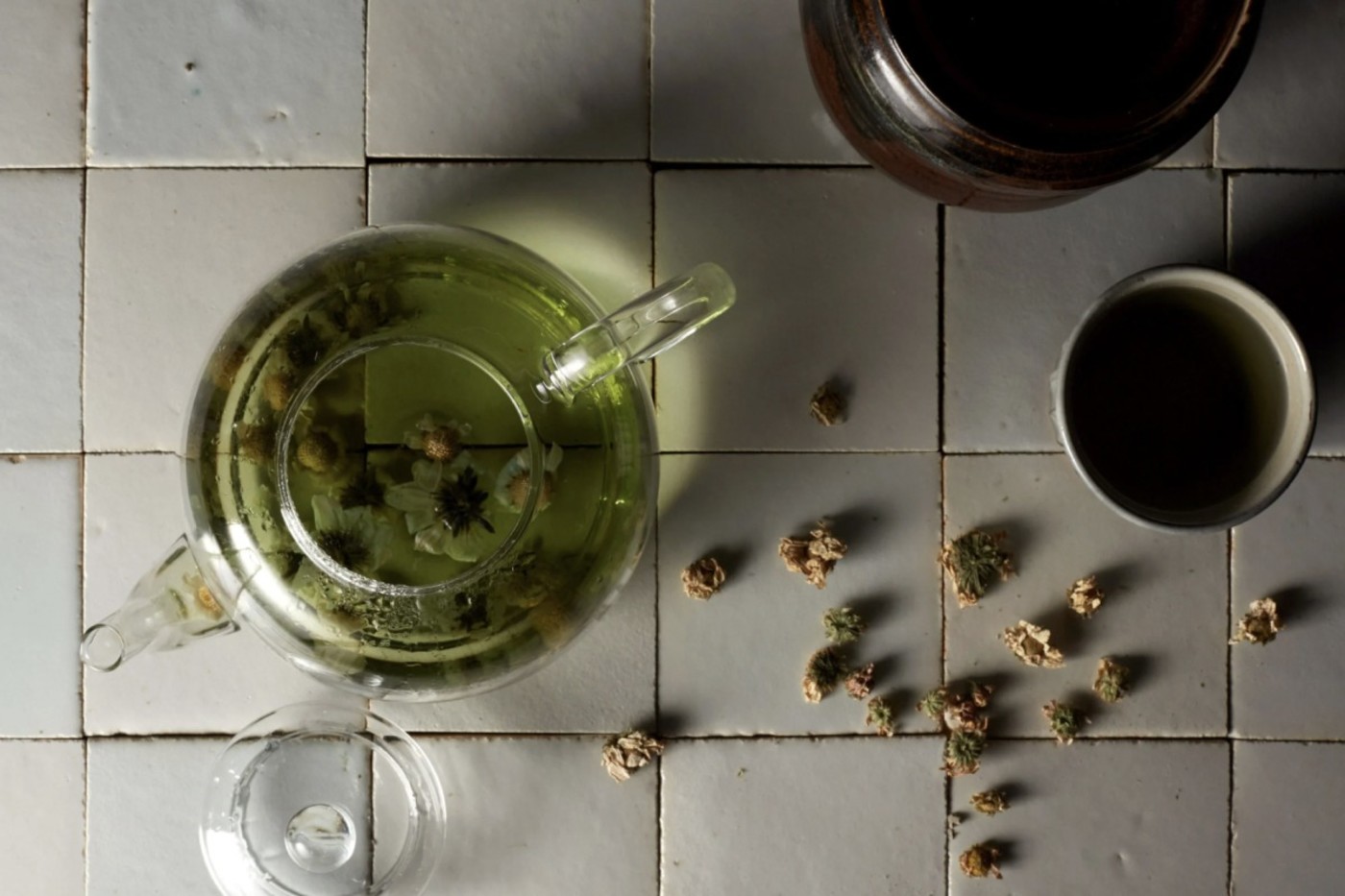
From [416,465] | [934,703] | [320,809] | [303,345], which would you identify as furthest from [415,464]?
[934,703]

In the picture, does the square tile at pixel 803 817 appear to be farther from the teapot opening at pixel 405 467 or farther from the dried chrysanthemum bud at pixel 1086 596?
the teapot opening at pixel 405 467

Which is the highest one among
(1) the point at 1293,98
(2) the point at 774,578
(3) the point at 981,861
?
(1) the point at 1293,98

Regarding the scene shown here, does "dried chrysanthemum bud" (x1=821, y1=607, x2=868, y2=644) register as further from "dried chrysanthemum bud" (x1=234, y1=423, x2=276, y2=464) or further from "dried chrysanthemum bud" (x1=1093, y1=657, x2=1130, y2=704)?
"dried chrysanthemum bud" (x1=234, y1=423, x2=276, y2=464)

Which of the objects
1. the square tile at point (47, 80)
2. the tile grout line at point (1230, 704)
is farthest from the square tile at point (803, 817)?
the square tile at point (47, 80)

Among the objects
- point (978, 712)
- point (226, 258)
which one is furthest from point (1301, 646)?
point (226, 258)

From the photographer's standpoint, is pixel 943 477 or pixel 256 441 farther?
pixel 943 477

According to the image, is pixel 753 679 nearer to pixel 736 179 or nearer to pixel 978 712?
pixel 978 712

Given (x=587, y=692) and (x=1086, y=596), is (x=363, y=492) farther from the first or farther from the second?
(x=1086, y=596)

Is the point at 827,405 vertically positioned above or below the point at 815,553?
above
